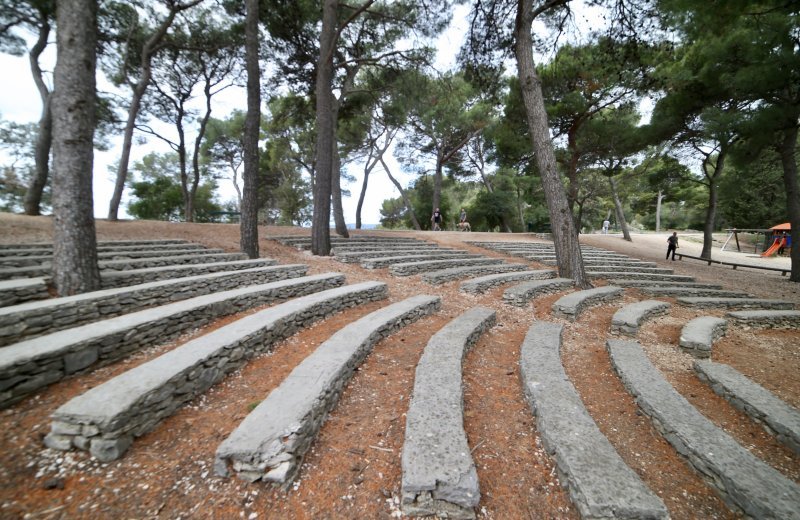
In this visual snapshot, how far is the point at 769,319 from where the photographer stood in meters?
6.08

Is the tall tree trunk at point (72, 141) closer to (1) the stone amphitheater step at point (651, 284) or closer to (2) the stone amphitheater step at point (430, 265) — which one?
(2) the stone amphitheater step at point (430, 265)

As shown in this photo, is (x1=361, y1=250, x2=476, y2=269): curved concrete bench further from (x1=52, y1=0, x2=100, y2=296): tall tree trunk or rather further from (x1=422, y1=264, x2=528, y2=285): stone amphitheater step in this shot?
(x1=52, y1=0, x2=100, y2=296): tall tree trunk

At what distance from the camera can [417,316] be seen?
195 inches

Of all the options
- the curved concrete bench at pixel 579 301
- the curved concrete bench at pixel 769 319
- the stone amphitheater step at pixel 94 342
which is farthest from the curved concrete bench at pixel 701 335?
the stone amphitheater step at pixel 94 342

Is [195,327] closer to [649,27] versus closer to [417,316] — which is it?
[417,316]

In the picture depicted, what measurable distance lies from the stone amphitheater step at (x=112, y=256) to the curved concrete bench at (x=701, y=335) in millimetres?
9155

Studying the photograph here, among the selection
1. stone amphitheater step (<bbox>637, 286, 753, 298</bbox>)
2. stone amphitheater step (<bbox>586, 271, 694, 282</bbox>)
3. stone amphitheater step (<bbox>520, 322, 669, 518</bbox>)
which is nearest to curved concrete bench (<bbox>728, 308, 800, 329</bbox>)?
stone amphitheater step (<bbox>637, 286, 753, 298</bbox>)

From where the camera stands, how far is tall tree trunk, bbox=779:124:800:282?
9.76 metres

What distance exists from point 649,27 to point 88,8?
11064mm

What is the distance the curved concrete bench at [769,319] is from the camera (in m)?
5.98

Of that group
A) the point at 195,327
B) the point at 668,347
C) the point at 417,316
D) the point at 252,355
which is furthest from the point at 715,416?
the point at 195,327

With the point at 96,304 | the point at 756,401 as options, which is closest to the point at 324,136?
the point at 96,304

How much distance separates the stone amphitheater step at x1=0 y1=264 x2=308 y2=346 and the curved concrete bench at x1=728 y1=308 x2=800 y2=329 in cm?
953

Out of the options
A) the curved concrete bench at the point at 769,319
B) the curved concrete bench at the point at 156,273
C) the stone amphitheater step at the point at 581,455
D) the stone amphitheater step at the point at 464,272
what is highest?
the curved concrete bench at the point at 156,273
